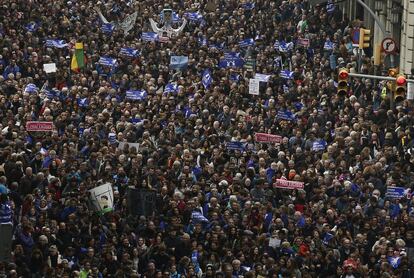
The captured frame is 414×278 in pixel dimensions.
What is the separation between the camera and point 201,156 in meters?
45.6

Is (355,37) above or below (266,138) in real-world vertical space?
above

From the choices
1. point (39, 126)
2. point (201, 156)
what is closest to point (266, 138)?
point (201, 156)

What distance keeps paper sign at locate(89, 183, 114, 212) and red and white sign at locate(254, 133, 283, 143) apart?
22.7ft

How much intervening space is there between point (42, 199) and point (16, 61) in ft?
51.3

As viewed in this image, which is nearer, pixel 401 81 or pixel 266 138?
pixel 401 81

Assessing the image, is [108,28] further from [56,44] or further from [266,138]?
[266,138]

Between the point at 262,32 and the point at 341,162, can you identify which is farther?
the point at 262,32

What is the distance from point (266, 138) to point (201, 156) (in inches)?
88.1

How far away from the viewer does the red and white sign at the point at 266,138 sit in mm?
47219

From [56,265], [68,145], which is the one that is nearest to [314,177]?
[68,145]

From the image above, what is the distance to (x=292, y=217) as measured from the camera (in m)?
41.6

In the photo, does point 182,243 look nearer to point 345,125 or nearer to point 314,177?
point 314,177

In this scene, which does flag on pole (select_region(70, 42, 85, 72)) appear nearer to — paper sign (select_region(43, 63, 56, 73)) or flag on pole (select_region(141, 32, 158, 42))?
paper sign (select_region(43, 63, 56, 73))

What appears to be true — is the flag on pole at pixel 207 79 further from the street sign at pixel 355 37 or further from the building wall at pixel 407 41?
the building wall at pixel 407 41
